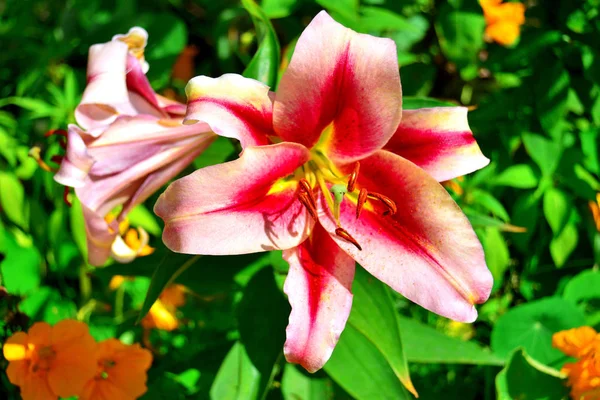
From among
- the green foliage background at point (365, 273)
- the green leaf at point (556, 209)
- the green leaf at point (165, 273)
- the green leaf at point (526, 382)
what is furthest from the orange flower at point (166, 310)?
the green leaf at point (556, 209)

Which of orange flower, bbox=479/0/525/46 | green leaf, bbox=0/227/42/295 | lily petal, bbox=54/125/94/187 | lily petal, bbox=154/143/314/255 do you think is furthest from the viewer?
green leaf, bbox=0/227/42/295

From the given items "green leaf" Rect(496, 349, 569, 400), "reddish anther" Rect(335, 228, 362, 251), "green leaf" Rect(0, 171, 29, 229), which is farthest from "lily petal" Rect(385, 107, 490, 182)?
"green leaf" Rect(0, 171, 29, 229)

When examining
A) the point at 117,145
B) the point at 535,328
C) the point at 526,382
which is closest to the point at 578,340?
the point at 526,382

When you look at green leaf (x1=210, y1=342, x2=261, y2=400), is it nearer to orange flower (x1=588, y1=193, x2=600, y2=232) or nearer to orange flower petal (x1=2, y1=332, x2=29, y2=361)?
orange flower petal (x1=2, y1=332, x2=29, y2=361)

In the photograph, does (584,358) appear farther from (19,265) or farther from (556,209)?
Answer: (19,265)

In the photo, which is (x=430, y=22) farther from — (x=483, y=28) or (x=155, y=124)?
(x=155, y=124)

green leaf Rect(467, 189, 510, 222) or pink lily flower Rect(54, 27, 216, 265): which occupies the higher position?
pink lily flower Rect(54, 27, 216, 265)
